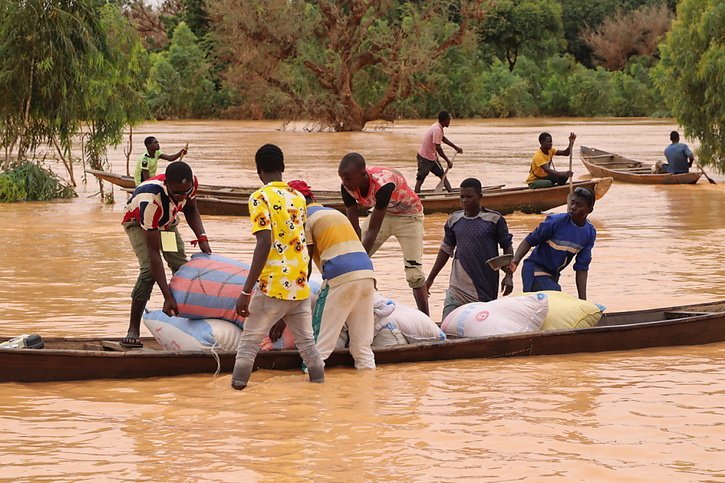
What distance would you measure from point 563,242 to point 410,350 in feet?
4.41

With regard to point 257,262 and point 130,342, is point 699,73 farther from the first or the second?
point 257,262

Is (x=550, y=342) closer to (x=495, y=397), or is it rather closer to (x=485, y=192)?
(x=495, y=397)

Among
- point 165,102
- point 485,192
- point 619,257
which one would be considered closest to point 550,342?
point 619,257

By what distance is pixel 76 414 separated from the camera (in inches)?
247

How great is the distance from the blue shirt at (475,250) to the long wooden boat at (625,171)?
13.8 meters

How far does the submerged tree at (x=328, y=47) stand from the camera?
1618 inches

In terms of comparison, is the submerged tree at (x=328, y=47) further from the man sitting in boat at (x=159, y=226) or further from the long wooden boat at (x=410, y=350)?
the man sitting in boat at (x=159, y=226)

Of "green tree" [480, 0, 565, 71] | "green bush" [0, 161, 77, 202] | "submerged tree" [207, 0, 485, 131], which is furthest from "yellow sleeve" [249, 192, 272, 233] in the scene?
"green tree" [480, 0, 565, 71]

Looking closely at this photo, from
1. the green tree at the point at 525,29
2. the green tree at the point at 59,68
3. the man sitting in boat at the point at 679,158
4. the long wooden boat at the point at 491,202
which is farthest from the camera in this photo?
the green tree at the point at 525,29

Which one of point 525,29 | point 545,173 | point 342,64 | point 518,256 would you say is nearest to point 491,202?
point 545,173

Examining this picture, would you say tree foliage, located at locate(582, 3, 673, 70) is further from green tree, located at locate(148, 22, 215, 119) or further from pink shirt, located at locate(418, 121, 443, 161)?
pink shirt, located at locate(418, 121, 443, 161)

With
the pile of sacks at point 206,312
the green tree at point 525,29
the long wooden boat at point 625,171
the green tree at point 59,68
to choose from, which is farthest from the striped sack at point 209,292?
the green tree at point 525,29

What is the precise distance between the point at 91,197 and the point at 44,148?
1259 centimetres

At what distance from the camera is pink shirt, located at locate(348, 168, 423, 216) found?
7520mm
